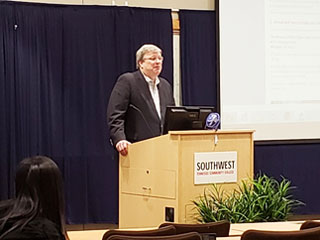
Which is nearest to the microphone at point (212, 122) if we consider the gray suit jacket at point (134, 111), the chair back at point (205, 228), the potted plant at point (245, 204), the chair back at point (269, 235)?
the potted plant at point (245, 204)

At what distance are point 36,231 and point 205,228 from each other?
0.96 meters

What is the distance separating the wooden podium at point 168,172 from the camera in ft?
13.3

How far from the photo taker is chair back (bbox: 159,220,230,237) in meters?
3.08

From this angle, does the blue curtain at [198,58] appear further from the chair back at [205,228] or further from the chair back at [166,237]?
the chair back at [166,237]

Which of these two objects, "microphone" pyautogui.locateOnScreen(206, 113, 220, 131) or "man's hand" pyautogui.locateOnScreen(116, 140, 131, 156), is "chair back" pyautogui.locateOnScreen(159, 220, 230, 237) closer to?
"microphone" pyautogui.locateOnScreen(206, 113, 220, 131)

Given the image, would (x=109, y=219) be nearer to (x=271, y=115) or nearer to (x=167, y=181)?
(x=271, y=115)

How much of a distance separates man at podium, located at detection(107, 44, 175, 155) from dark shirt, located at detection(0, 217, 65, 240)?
Answer: 221 cm

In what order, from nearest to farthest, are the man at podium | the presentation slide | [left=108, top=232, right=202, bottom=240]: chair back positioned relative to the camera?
1. [left=108, top=232, right=202, bottom=240]: chair back
2. the man at podium
3. the presentation slide

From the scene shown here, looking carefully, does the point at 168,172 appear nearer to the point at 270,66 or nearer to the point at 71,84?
the point at 71,84

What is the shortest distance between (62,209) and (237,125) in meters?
4.32

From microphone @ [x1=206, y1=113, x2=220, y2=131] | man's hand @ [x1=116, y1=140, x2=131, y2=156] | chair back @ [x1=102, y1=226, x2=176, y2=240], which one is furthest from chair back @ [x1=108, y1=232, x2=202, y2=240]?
man's hand @ [x1=116, y1=140, x2=131, y2=156]

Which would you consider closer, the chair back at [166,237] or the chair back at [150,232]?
the chair back at [166,237]

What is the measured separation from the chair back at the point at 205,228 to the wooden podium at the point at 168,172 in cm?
83

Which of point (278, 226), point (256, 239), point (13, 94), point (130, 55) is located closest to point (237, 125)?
point (130, 55)
